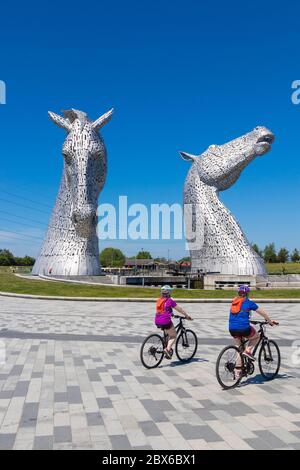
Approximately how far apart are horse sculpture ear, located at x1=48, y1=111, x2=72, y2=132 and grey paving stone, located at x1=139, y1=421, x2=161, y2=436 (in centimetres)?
4063

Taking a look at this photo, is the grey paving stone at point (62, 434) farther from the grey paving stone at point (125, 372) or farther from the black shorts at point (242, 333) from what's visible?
the black shorts at point (242, 333)

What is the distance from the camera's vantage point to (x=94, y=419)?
5.76 m

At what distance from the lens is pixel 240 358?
737 centimetres

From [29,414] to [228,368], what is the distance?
10.5 ft

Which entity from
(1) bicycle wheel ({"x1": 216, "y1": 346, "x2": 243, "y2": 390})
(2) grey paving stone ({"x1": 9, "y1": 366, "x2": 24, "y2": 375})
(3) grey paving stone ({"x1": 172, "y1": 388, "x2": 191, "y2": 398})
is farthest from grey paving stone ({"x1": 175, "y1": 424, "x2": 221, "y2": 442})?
(2) grey paving stone ({"x1": 9, "y1": 366, "x2": 24, "y2": 375})

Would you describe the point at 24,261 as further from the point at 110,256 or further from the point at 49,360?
the point at 49,360

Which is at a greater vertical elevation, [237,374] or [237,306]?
[237,306]

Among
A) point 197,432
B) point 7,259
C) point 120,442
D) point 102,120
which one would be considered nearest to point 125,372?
point 197,432

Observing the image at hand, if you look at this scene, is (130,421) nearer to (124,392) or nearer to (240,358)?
(124,392)

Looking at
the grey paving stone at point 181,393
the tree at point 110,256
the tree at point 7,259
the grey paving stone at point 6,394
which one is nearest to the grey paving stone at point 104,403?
the grey paving stone at point 181,393

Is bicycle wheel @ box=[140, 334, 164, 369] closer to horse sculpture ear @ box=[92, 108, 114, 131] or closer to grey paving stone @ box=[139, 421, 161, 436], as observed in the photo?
grey paving stone @ box=[139, 421, 161, 436]

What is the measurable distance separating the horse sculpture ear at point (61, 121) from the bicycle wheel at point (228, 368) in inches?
1541

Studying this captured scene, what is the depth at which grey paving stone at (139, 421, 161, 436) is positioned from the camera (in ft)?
17.2
